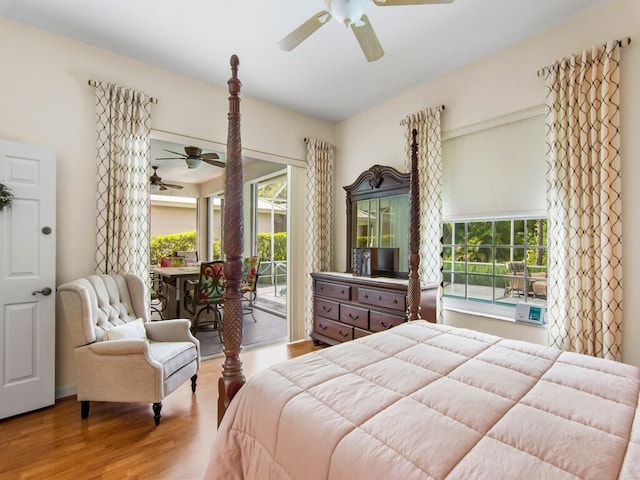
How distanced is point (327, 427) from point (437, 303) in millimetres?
2440

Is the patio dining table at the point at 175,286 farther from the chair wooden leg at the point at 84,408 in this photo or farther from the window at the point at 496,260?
the window at the point at 496,260

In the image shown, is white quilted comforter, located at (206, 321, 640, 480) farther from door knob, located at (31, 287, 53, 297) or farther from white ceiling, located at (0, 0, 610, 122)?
white ceiling, located at (0, 0, 610, 122)

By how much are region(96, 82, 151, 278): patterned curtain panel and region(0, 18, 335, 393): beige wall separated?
0.09 meters

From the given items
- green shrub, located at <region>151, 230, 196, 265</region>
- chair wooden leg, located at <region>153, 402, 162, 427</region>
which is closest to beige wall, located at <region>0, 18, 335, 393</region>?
chair wooden leg, located at <region>153, 402, 162, 427</region>

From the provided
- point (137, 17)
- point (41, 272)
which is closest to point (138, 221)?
point (41, 272)

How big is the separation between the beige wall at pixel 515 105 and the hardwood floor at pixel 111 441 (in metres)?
2.40

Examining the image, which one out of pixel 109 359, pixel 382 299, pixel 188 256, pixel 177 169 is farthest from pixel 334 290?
pixel 177 169

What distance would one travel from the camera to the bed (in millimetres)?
832

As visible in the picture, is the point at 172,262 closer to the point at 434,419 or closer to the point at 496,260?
the point at 496,260

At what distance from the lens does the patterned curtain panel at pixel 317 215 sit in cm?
416

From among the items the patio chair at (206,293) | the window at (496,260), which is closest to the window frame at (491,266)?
the window at (496,260)

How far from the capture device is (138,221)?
291cm

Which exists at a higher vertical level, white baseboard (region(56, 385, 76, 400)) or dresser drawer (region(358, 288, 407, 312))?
dresser drawer (region(358, 288, 407, 312))

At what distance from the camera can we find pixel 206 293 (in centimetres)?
431
